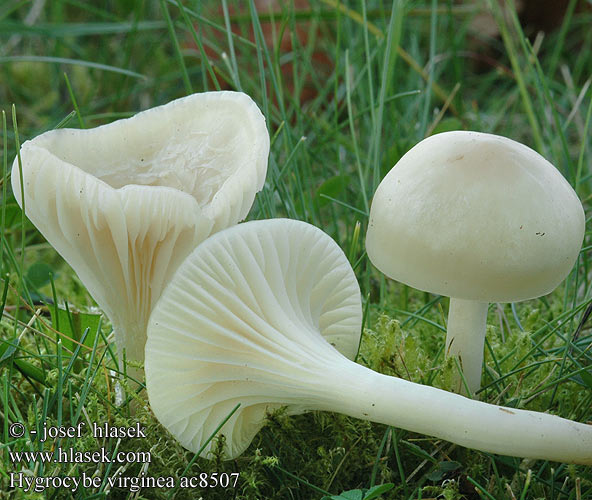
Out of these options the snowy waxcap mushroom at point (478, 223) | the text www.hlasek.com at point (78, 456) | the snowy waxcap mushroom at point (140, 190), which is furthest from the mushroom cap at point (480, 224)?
the text www.hlasek.com at point (78, 456)

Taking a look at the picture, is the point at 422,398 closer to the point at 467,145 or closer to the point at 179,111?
the point at 467,145

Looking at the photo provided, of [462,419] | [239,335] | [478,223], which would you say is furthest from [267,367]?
[478,223]

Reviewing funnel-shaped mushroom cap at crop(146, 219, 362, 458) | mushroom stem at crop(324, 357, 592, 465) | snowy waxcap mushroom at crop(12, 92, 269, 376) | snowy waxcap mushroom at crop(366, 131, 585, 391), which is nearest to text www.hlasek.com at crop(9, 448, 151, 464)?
funnel-shaped mushroom cap at crop(146, 219, 362, 458)

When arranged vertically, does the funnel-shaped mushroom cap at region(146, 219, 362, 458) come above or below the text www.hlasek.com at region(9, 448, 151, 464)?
above

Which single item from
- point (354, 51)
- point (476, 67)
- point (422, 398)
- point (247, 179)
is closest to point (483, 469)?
point (422, 398)

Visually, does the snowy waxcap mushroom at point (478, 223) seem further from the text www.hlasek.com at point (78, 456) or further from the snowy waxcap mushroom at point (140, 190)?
the text www.hlasek.com at point (78, 456)

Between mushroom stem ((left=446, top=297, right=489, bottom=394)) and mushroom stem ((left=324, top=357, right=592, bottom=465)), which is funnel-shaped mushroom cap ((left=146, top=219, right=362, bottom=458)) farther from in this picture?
mushroom stem ((left=446, top=297, right=489, bottom=394))
